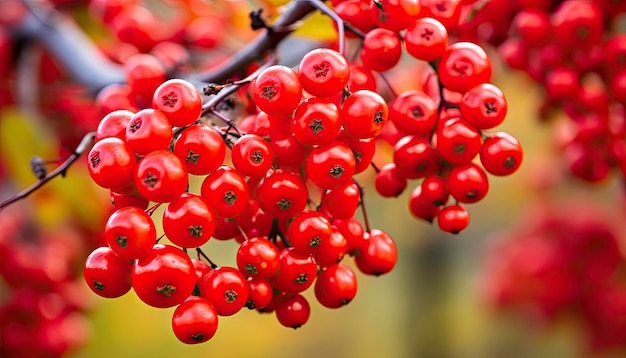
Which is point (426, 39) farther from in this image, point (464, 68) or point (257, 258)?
point (257, 258)

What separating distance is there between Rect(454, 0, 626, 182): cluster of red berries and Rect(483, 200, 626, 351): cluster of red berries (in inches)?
49.8

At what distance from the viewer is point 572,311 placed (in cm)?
291

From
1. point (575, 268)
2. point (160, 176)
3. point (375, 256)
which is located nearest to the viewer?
point (160, 176)

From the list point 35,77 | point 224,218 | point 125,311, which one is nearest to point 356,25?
point 224,218

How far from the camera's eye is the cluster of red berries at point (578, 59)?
4.61 ft

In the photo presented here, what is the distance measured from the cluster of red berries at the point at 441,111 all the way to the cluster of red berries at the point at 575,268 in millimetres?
1879

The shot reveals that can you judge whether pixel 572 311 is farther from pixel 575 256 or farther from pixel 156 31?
pixel 156 31

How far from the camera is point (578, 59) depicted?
1.46m

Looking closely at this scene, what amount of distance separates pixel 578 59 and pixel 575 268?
1.57m

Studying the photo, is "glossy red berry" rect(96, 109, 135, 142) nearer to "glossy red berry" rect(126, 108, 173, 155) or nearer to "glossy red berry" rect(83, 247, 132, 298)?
"glossy red berry" rect(126, 108, 173, 155)

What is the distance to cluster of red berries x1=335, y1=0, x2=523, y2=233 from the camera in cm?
98

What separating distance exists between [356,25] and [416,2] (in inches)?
4.3

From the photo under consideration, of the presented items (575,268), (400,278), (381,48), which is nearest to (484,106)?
(381,48)

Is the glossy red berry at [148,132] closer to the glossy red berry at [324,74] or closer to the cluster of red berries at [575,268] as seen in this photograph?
the glossy red berry at [324,74]
